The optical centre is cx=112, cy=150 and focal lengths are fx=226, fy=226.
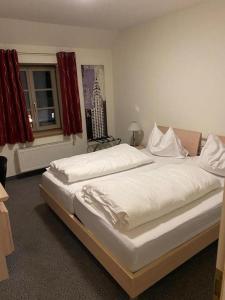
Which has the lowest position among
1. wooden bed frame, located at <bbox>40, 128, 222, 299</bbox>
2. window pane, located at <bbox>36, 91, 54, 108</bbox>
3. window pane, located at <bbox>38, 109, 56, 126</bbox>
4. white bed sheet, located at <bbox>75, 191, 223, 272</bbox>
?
wooden bed frame, located at <bbox>40, 128, 222, 299</bbox>

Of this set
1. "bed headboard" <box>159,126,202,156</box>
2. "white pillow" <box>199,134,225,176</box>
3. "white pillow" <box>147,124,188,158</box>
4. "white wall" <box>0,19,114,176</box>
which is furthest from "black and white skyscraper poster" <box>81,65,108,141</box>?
"white pillow" <box>199,134,225,176</box>

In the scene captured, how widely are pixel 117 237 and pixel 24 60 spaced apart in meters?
3.34

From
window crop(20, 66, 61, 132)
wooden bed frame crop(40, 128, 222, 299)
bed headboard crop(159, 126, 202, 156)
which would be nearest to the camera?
wooden bed frame crop(40, 128, 222, 299)

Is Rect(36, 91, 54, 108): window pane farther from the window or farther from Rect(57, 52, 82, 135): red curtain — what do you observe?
Rect(57, 52, 82, 135): red curtain

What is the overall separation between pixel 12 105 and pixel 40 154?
3.17 feet

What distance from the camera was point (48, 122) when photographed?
446 cm

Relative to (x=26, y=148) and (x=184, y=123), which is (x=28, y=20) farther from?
(x=184, y=123)

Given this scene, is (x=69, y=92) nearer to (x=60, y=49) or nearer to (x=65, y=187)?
(x=60, y=49)

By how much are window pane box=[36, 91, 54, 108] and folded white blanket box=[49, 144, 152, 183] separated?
188 centimetres

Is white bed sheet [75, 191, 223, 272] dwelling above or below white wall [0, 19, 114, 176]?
below

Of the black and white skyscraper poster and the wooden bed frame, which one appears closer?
the wooden bed frame

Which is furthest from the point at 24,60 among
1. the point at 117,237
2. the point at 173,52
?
the point at 117,237

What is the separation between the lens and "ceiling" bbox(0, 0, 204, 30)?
9.27 feet

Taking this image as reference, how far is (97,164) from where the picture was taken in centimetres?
270
